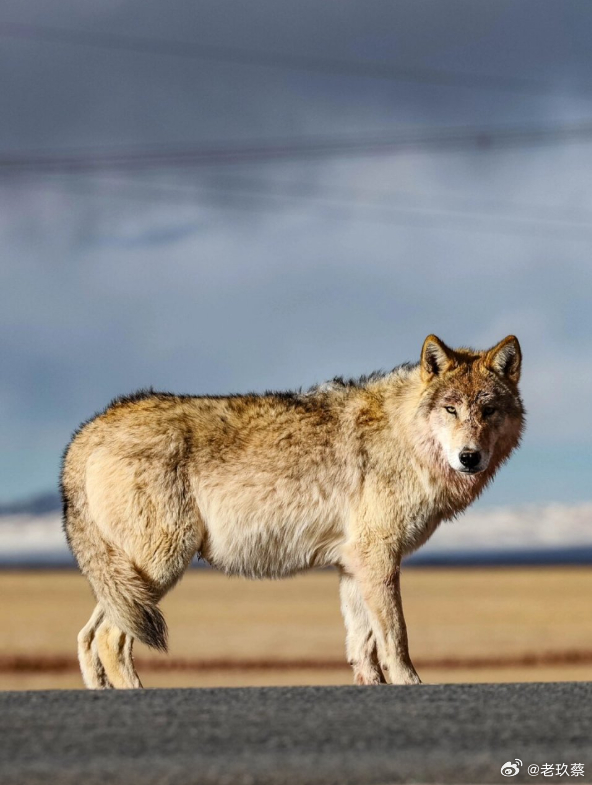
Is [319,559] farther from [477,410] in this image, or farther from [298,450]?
[477,410]

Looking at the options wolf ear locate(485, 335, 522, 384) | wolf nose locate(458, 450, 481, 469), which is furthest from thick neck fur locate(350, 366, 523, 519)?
wolf ear locate(485, 335, 522, 384)

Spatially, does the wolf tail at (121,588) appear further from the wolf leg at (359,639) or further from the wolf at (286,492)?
the wolf leg at (359,639)

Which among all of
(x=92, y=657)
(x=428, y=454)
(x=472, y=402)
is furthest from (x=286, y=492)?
(x=92, y=657)

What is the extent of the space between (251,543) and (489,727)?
2.98 metres

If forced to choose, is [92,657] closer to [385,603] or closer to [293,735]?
[385,603]

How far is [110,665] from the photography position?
7316 millimetres

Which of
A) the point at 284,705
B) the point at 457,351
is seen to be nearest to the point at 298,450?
the point at 457,351

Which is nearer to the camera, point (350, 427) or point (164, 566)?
point (164, 566)

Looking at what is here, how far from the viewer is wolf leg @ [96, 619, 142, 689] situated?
7277mm

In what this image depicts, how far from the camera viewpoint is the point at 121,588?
736cm

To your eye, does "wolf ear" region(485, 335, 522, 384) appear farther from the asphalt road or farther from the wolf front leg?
the asphalt road

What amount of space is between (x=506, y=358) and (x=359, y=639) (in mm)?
2382

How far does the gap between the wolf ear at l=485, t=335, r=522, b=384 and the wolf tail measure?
119 inches

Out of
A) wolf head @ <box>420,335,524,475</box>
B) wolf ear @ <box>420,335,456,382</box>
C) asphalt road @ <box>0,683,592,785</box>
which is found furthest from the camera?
wolf ear @ <box>420,335,456,382</box>
